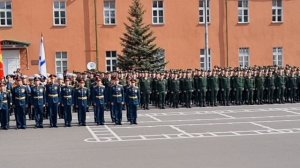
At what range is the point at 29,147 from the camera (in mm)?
13664

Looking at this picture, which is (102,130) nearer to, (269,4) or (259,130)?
(259,130)

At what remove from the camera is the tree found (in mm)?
31984

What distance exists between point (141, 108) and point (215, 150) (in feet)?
38.6

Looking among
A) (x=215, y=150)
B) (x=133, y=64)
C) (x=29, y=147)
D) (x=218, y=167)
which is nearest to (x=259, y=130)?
(x=215, y=150)

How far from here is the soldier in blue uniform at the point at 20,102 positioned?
712 inches

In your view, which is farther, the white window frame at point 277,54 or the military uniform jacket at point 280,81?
the white window frame at point 277,54

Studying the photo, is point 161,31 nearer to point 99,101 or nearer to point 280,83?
point 280,83

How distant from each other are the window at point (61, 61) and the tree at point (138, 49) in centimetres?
438

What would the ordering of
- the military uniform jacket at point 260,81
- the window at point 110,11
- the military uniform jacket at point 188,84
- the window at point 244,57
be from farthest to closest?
the window at point 244,57 < the window at point 110,11 < the military uniform jacket at point 260,81 < the military uniform jacket at point 188,84

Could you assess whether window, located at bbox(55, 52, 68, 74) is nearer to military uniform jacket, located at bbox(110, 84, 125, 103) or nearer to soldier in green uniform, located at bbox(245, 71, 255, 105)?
soldier in green uniform, located at bbox(245, 71, 255, 105)

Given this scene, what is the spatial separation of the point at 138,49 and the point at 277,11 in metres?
11.4

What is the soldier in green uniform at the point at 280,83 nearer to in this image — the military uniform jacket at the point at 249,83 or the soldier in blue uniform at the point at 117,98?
the military uniform jacket at the point at 249,83

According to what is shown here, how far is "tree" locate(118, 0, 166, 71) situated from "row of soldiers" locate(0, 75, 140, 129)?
13.1 metres

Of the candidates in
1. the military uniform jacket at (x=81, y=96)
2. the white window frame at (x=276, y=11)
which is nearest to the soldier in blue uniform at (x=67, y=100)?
the military uniform jacket at (x=81, y=96)
